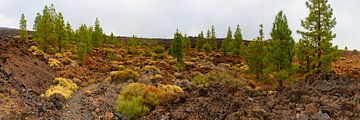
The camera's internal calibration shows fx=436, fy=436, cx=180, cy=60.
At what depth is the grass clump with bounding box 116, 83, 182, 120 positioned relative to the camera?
24112 millimetres

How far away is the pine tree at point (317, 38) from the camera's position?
122 ft

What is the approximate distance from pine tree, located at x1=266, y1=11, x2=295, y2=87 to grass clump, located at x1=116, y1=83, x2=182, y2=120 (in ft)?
38.7

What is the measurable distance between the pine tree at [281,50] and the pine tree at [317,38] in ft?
6.49

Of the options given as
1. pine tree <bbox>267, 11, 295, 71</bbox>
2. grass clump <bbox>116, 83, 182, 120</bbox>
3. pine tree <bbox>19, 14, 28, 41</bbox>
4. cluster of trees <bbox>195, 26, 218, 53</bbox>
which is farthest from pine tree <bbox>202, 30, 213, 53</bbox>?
grass clump <bbox>116, 83, 182, 120</bbox>

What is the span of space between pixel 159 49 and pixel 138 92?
58.0 meters

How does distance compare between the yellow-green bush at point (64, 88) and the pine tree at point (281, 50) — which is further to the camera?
the pine tree at point (281, 50)

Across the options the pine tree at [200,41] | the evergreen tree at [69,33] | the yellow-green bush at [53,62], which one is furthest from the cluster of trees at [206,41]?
the yellow-green bush at [53,62]

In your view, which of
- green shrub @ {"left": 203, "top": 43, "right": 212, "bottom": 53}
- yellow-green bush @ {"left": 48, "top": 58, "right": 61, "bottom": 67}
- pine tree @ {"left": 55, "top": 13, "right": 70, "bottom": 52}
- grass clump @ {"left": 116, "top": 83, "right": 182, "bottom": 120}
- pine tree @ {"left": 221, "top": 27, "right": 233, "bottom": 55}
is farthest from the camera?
green shrub @ {"left": 203, "top": 43, "right": 212, "bottom": 53}

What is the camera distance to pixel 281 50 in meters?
35.6

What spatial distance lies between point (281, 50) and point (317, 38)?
15.9 ft

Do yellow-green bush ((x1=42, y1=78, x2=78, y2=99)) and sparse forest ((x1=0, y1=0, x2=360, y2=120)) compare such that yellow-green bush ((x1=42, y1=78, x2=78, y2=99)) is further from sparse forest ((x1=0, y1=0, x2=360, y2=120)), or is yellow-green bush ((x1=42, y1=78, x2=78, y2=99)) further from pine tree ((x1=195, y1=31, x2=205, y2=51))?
pine tree ((x1=195, y1=31, x2=205, y2=51))

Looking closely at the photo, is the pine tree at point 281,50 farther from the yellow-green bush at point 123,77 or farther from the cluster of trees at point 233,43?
the cluster of trees at point 233,43

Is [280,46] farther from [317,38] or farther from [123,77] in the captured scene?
[123,77]

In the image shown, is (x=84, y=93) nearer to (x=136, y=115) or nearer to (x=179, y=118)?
(x=136, y=115)
